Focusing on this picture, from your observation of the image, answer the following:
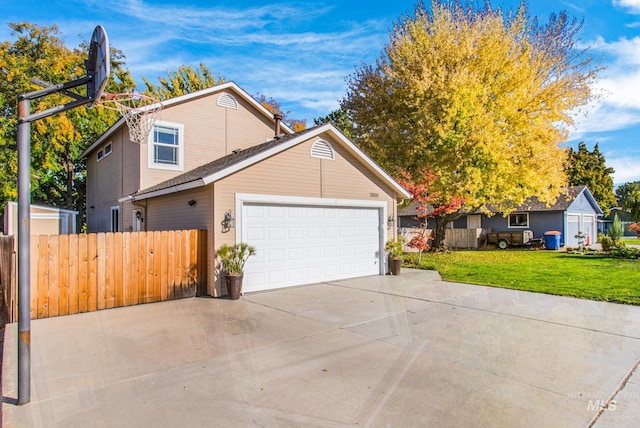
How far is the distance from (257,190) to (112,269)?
140 inches

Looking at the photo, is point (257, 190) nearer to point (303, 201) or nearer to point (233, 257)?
point (303, 201)

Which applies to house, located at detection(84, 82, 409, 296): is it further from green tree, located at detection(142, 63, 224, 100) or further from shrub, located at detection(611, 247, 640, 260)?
green tree, located at detection(142, 63, 224, 100)

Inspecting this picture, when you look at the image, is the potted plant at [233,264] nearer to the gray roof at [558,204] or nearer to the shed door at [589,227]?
the gray roof at [558,204]

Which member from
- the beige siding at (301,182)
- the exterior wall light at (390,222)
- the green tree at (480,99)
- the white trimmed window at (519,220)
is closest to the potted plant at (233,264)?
the beige siding at (301,182)

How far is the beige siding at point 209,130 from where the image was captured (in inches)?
501

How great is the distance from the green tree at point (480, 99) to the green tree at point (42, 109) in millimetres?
16011

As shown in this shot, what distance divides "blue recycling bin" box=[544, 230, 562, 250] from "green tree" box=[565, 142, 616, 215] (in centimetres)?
2005

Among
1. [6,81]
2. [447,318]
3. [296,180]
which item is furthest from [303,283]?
[6,81]

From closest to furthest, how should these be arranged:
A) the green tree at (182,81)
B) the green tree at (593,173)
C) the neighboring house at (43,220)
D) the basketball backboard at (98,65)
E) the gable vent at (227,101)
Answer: the basketball backboard at (98,65)
the gable vent at (227,101)
the neighboring house at (43,220)
the green tree at (182,81)
the green tree at (593,173)

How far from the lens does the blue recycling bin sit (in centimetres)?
2259

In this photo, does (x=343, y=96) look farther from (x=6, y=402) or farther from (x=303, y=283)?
(x=6, y=402)

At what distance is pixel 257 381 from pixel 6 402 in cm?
241

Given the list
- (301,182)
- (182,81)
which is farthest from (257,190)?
(182,81)

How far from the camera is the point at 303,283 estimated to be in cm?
1023
